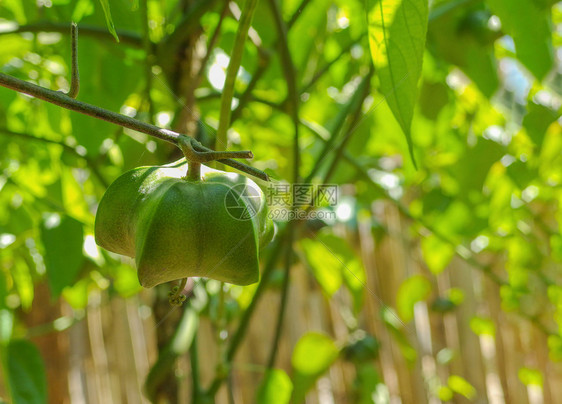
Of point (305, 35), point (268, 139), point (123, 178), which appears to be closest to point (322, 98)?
point (268, 139)

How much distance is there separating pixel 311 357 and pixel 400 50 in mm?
481

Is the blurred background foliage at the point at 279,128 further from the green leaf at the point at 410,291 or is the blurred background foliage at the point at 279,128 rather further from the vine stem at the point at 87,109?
the vine stem at the point at 87,109

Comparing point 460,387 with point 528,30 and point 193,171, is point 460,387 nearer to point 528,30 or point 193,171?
point 528,30

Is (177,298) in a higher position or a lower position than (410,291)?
lower

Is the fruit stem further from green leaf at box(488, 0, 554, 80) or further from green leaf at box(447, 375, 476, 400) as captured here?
green leaf at box(447, 375, 476, 400)

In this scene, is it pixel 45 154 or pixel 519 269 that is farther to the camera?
pixel 519 269

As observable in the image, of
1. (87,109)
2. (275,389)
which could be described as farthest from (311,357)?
(87,109)

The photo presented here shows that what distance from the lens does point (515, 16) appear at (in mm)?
380

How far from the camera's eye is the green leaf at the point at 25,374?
575 millimetres

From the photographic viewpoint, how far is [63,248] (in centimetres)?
54

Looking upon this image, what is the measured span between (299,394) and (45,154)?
404 mm

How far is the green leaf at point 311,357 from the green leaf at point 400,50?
45cm

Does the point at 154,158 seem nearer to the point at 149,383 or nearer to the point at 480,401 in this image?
the point at 149,383

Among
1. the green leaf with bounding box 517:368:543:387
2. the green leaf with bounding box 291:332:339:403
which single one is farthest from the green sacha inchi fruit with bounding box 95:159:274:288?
the green leaf with bounding box 517:368:543:387
